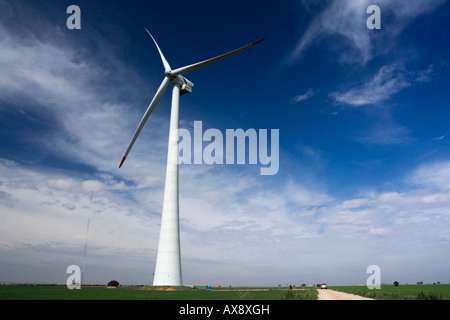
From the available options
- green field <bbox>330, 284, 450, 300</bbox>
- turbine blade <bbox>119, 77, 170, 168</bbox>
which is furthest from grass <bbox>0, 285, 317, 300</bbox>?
turbine blade <bbox>119, 77, 170, 168</bbox>

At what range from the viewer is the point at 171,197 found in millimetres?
67188

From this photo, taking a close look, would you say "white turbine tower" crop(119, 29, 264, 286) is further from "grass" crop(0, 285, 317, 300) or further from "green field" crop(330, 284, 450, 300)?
"green field" crop(330, 284, 450, 300)

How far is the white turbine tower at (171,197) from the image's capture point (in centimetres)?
6266

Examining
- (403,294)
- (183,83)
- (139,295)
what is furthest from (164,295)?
(183,83)

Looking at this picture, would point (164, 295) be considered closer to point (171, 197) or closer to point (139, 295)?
point (139, 295)

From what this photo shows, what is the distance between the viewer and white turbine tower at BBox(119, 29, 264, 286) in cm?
6266

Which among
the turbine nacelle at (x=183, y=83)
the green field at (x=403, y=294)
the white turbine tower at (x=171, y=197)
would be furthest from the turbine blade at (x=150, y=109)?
the green field at (x=403, y=294)
